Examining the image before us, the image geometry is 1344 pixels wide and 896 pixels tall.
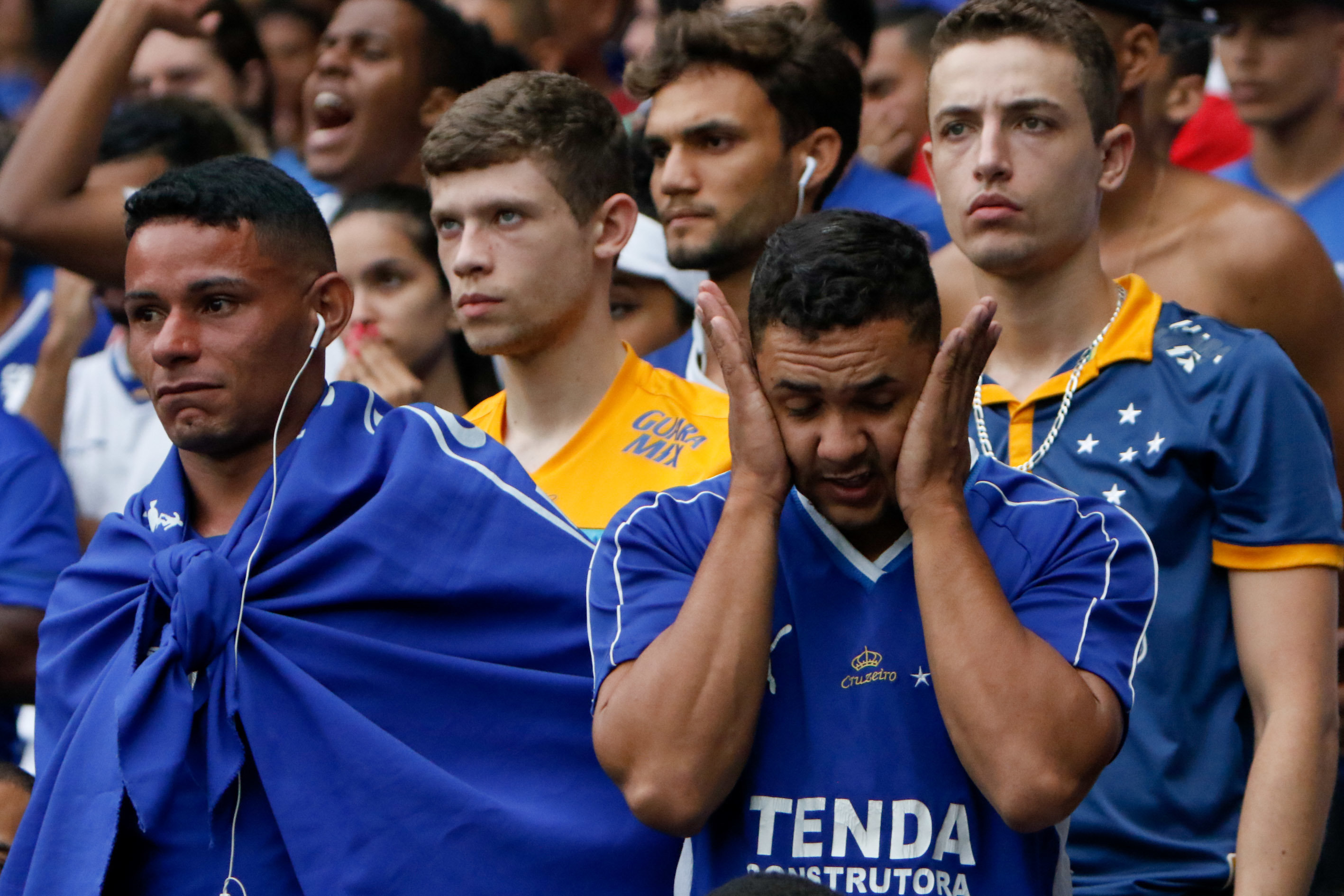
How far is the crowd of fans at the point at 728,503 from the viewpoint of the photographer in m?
2.69

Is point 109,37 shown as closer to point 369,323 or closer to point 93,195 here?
point 93,195

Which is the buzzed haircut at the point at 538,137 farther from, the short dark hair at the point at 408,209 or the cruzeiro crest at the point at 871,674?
the cruzeiro crest at the point at 871,674

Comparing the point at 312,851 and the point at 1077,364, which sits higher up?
the point at 1077,364

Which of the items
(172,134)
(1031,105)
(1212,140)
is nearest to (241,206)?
(1031,105)

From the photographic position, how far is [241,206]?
11.0ft

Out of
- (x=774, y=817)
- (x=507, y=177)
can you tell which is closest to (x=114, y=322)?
(x=507, y=177)

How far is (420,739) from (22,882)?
0.75 meters

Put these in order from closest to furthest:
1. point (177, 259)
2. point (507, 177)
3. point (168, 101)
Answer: point (177, 259)
point (507, 177)
point (168, 101)

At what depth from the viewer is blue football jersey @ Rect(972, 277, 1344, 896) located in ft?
10.7

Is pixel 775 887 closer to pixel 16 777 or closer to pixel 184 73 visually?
pixel 16 777

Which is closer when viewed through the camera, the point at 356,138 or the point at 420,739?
the point at 420,739

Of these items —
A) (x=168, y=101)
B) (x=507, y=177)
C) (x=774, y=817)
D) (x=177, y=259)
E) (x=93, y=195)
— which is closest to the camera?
(x=774, y=817)

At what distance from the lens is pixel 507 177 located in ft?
13.3

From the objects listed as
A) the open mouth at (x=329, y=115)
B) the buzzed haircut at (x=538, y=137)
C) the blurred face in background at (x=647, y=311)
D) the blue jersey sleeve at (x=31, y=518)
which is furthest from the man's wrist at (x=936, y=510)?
the open mouth at (x=329, y=115)
